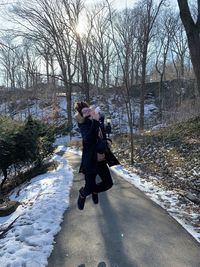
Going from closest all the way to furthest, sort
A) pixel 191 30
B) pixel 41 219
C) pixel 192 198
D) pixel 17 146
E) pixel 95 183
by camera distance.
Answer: pixel 95 183, pixel 41 219, pixel 192 198, pixel 17 146, pixel 191 30

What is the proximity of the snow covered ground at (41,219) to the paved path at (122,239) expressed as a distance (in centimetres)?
17

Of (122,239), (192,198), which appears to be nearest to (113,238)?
(122,239)

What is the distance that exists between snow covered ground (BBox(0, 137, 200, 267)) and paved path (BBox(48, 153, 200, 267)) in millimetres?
166

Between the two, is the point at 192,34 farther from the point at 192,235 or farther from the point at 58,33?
the point at 58,33

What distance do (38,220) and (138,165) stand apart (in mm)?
7419

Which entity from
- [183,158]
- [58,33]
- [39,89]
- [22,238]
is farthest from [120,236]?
[39,89]

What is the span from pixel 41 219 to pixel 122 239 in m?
1.75

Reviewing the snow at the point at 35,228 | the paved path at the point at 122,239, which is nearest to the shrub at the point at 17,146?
the snow at the point at 35,228

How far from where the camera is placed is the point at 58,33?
107ft

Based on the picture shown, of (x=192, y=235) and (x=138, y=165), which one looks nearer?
(x=192, y=235)

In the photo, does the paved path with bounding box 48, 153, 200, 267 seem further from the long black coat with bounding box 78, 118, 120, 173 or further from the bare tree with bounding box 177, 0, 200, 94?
the bare tree with bounding box 177, 0, 200, 94

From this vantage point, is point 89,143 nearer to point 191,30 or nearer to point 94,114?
point 94,114

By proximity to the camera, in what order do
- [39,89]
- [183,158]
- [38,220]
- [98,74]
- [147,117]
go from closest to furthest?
[38,220], [183,158], [147,117], [98,74], [39,89]

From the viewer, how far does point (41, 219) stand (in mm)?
6633
